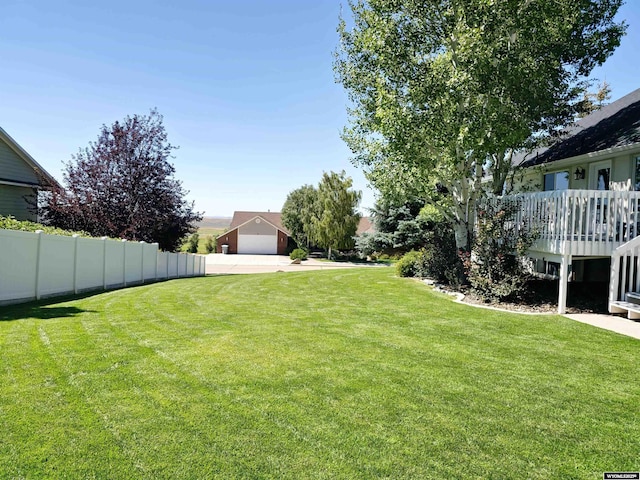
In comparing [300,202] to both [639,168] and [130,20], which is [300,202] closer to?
[130,20]

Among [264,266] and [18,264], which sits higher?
[18,264]

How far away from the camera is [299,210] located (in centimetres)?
5262

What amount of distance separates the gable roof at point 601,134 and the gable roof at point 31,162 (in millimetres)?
20556

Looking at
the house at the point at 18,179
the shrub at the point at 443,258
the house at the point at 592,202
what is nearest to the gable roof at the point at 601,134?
the house at the point at 592,202

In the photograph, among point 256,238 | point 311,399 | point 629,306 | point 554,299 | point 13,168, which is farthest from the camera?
point 256,238

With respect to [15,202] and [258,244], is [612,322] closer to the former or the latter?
[15,202]

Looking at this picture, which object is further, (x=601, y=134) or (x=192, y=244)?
(x=192, y=244)

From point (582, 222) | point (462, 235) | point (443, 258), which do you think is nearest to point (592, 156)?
point (582, 222)

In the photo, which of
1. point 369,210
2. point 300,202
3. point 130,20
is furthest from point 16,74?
point 300,202

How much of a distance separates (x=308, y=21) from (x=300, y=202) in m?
37.9

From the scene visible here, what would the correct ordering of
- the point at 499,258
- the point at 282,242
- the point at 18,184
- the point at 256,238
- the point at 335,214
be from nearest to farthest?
the point at 499,258 → the point at 18,184 → the point at 335,214 → the point at 282,242 → the point at 256,238

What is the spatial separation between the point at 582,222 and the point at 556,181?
636 centimetres

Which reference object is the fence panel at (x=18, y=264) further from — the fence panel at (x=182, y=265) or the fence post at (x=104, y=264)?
the fence panel at (x=182, y=265)

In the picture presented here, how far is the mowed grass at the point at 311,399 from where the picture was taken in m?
3.02
